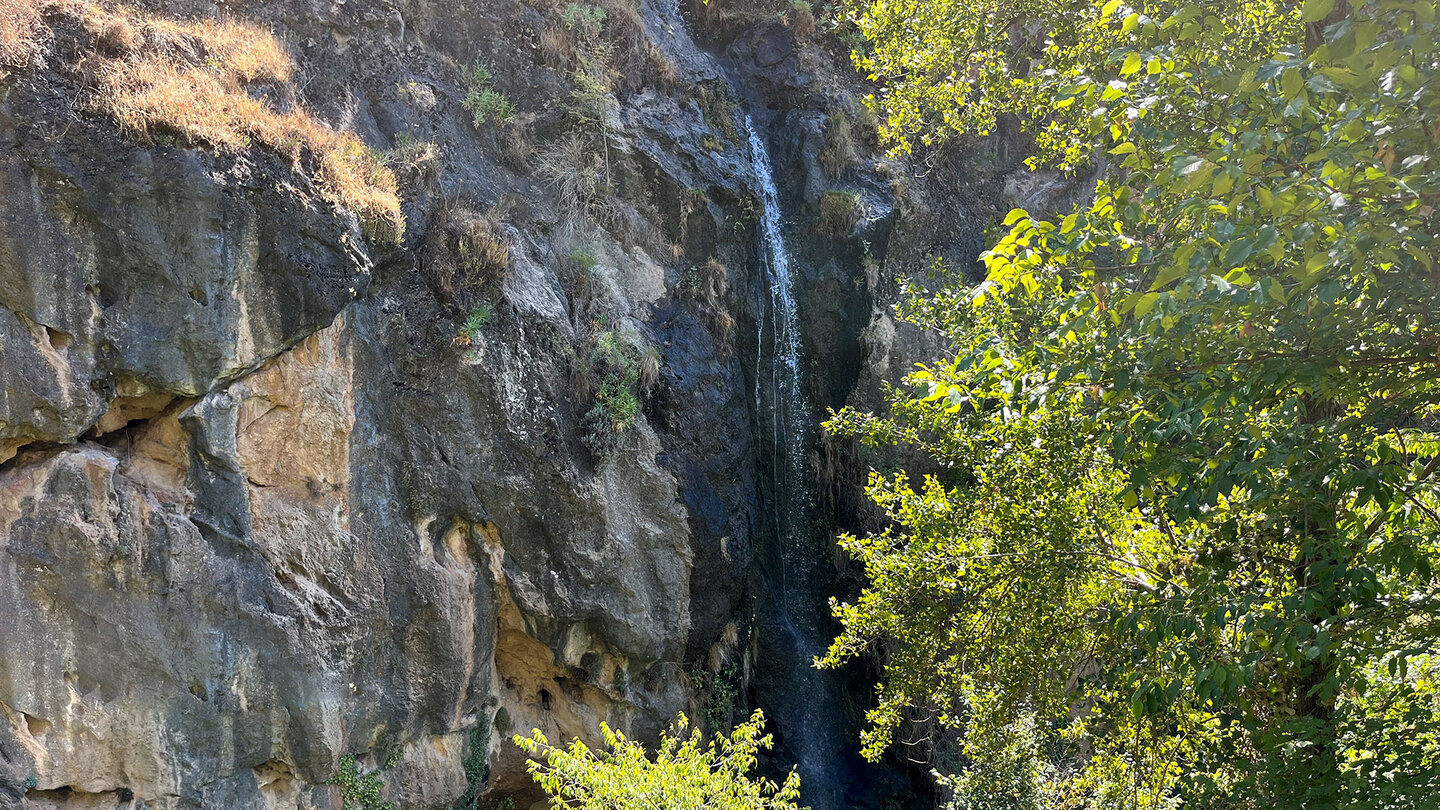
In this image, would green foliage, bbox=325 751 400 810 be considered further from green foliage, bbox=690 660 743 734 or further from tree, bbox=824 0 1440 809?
Answer: tree, bbox=824 0 1440 809

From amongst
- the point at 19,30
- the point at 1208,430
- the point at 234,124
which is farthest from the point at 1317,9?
the point at 19,30

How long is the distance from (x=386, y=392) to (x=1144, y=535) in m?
7.22

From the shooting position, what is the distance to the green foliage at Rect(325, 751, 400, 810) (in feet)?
30.8

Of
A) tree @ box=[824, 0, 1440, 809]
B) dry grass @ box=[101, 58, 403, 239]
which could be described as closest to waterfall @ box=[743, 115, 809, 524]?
tree @ box=[824, 0, 1440, 809]

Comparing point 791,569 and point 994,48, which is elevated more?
point 994,48

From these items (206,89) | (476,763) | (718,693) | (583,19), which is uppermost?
(583,19)

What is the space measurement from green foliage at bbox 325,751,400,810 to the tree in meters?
4.98

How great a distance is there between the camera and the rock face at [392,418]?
7.82 m

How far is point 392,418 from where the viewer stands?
9.96 m

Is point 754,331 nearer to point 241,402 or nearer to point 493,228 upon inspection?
point 493,228

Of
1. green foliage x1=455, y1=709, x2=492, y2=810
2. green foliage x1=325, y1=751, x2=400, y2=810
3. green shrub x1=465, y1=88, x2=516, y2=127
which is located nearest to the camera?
green foliage x1=325, y1=751, x2=400, y2=810

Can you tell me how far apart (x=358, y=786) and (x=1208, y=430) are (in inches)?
337

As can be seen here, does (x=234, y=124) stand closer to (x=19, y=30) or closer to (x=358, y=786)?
(x=19, y=30)

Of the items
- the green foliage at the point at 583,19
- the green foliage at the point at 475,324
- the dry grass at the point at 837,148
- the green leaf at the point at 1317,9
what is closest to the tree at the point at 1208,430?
the green leaf at the point at 1317,9
